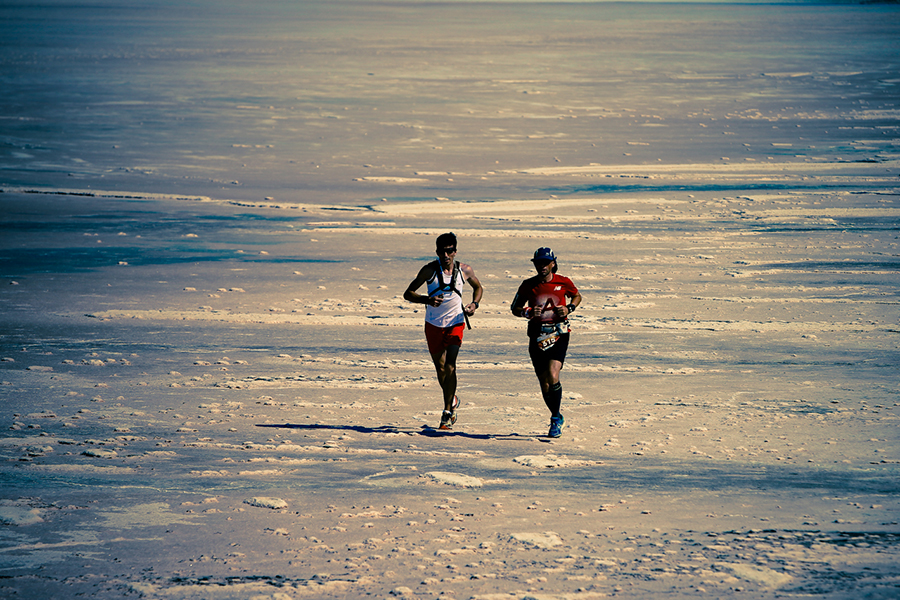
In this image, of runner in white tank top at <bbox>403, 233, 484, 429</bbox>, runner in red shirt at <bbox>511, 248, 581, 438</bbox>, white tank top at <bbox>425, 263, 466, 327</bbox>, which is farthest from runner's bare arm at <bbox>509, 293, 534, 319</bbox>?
white tank top at <bbox>425, 263, 466, 327</bbox>

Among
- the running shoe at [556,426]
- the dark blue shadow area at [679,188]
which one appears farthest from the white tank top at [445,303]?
the dark blue shadow area at [679,188]

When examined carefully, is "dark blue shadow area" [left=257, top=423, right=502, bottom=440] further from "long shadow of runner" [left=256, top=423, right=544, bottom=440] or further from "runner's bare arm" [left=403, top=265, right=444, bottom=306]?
"runner's bare arm" [left=403, top=265, right=444, bottom=306]

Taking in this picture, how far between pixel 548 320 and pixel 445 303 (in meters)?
0.80

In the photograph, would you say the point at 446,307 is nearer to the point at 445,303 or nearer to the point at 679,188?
the point at 445,303

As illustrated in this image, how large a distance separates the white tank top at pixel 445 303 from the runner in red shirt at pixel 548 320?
1.53ft

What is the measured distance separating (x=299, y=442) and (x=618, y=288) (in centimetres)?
621

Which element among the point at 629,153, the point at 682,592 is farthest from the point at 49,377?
the point at 629,153

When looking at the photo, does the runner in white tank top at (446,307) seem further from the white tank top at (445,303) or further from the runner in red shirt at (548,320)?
the runner in red shirt at (548,320)

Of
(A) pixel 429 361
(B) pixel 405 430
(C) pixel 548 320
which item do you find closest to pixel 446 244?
(C) pixel 548 320

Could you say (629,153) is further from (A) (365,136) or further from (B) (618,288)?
(B) (618,288)

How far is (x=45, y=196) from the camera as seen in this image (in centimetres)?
2067

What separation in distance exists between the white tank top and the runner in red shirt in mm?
466

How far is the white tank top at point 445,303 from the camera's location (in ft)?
28.3

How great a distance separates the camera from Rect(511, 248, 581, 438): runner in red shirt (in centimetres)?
848
